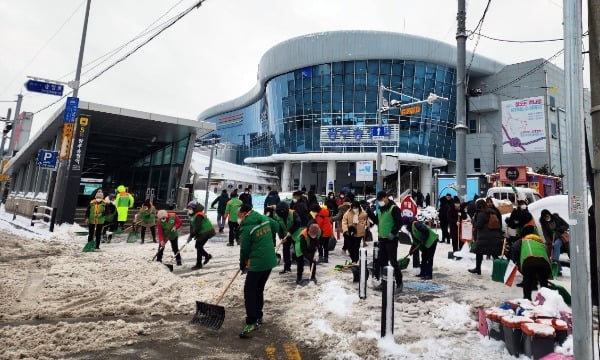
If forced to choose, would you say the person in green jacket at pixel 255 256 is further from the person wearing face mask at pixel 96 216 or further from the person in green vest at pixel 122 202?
the person in green vest at pixel 122 202

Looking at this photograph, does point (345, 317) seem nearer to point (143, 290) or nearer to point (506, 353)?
point (506, 353)

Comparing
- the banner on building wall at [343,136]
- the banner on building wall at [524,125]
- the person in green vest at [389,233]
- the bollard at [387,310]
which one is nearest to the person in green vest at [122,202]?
the person in green vest at [389,233]

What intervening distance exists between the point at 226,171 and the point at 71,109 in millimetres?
26086

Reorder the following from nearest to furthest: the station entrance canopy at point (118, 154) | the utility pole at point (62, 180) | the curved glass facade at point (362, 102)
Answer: the utility pole at point (62, 180) < the station entrance canopy at point (118, 154) < the curved glass facade at point (362, 102)

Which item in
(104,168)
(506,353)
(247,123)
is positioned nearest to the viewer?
(506,353)

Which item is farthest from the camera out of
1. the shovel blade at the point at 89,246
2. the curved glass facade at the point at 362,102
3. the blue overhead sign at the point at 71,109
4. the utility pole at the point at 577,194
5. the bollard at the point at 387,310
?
the curved glass facade at the point at 362,102

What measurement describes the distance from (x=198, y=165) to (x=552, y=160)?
45.7 m

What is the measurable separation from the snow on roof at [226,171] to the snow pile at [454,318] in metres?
28.4

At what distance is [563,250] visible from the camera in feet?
28.0

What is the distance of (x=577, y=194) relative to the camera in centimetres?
271

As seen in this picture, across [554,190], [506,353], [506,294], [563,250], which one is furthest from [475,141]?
[506,353]

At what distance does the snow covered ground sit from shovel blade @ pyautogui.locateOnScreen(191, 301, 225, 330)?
28 cm

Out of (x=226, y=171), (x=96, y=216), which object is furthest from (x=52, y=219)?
(x=226, y=171)

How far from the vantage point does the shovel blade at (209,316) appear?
4695mm
